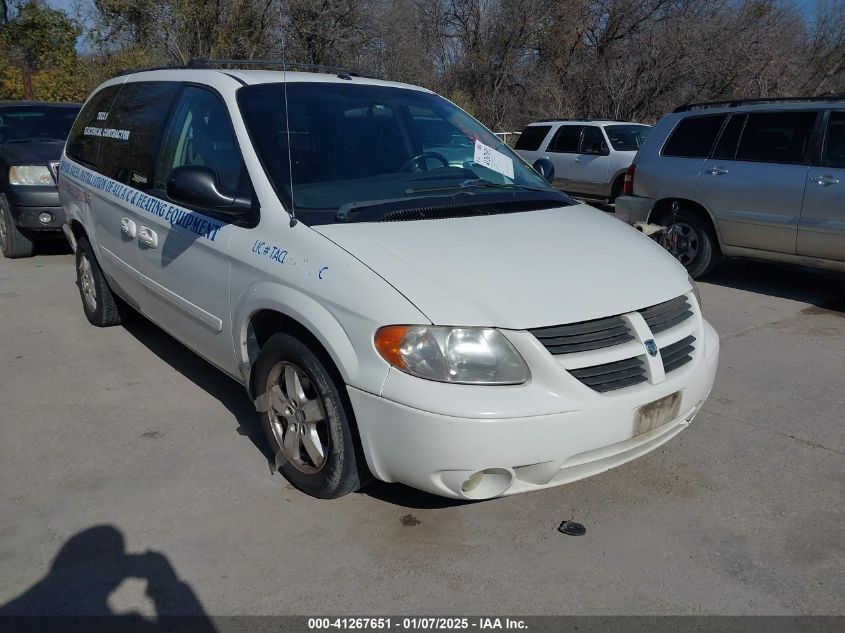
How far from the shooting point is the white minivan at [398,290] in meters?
2.73

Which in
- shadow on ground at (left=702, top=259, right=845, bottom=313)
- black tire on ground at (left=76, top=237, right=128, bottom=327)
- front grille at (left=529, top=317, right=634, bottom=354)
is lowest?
shadow on ground at (left=702, top=259, right=845, bottom=313)

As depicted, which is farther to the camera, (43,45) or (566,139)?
(43,45)

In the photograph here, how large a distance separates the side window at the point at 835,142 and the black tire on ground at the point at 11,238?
8046 mm

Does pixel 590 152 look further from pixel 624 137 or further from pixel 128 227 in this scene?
pixel 128 227

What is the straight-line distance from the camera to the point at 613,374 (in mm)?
2883

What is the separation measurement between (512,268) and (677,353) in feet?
2.64

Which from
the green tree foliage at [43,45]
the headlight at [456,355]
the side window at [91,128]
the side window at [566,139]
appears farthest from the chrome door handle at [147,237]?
the green tree foliage at [43,45]

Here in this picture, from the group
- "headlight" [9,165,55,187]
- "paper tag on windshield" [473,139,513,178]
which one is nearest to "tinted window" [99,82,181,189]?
"paper tag on windshield" [473,139,513,178]

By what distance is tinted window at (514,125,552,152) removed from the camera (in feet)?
47.2

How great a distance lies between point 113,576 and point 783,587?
2.52 m

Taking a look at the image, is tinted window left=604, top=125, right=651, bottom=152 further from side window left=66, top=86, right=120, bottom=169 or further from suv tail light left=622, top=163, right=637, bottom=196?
side window left=66, top=86, right=120, bottom=169

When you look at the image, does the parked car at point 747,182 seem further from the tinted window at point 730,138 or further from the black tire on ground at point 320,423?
the black tire on ground at point 320,423

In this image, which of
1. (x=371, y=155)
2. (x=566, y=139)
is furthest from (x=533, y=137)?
(x=371, y=155)

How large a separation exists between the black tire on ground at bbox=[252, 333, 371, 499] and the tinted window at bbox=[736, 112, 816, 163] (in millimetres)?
5588
